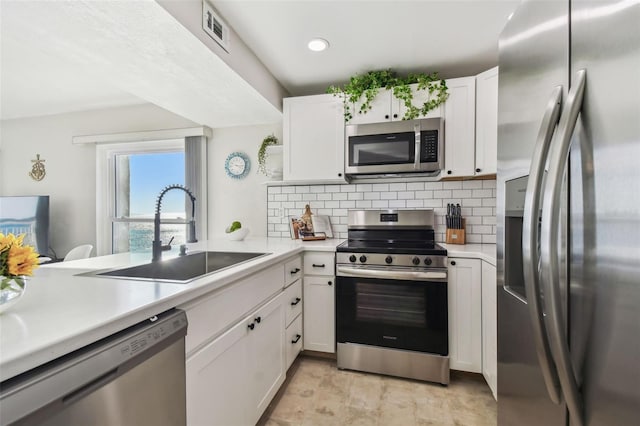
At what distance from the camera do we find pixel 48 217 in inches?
132

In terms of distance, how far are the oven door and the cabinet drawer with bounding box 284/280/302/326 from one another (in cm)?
29

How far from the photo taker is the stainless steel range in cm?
195

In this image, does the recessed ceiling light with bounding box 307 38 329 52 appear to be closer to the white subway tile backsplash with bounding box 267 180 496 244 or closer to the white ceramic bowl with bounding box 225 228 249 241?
the white subway tile backsplash with bounding box 267 180 496 244

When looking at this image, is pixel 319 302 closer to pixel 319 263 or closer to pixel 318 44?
pixel 319 263

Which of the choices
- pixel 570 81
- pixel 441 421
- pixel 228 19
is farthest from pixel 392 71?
pixel 441 421

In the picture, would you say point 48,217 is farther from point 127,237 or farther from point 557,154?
point 557,154

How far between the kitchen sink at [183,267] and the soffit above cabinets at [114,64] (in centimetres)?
119

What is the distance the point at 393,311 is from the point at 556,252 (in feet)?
5.13

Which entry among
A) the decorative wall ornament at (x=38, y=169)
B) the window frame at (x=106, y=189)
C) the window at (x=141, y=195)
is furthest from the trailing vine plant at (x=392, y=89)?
the decorative wall ornament at (x=38, y=169)

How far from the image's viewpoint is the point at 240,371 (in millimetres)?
1317

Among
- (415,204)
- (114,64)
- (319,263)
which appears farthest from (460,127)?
(114,64)

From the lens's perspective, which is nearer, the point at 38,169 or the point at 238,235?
the point at 238,235

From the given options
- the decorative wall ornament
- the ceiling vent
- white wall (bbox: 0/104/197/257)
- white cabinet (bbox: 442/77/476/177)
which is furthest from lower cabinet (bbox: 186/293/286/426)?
the decorative wall ornament

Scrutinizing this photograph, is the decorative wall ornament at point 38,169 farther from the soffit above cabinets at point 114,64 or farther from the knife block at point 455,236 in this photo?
the knife block at point 455,236
